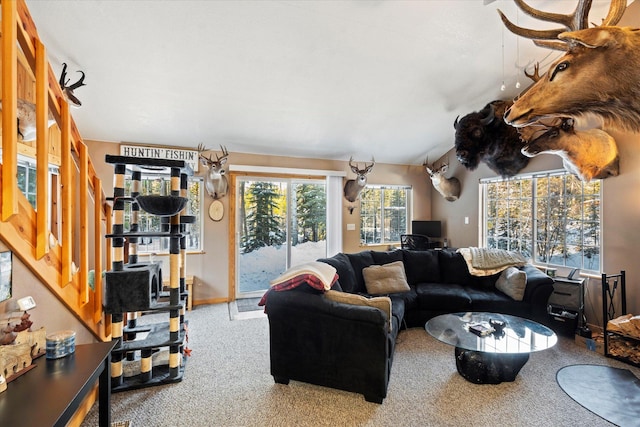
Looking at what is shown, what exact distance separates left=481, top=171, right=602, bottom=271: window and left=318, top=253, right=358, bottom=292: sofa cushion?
2922 millimetres

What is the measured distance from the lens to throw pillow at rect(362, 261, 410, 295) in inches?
145

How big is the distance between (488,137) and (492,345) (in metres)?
2.64

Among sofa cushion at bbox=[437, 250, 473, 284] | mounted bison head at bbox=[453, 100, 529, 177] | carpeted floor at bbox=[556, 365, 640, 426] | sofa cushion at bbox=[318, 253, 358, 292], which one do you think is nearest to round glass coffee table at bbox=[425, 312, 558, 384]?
carpeted floor at bbox=[556, 365, 640, 426]

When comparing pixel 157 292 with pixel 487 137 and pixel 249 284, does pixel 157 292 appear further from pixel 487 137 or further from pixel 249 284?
pixel 487 137

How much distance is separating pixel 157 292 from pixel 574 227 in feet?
16.6

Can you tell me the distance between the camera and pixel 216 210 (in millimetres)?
4793

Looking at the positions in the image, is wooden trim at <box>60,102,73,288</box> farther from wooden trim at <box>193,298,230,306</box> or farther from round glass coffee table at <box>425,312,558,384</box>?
wooden trim at <box>193,298,230,306</box>

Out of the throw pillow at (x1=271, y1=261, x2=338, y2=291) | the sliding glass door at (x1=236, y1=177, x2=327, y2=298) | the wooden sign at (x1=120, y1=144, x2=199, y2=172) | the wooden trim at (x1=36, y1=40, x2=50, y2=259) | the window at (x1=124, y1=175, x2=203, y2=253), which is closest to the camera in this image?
the wooden trim at (x1=36, y1=40, x2=50, y2=259)

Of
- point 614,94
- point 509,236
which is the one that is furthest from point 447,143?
point 614,94

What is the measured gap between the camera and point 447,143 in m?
5.38

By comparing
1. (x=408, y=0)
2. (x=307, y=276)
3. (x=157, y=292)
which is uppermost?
(x=408, y=0)

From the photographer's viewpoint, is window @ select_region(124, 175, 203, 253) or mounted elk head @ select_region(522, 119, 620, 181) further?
window @ select_region(124, 175, 203, 253)

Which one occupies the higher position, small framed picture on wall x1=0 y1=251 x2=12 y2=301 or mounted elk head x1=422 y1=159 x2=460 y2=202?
mounted elk head x1=422 y1=159 x2=460 y2=202

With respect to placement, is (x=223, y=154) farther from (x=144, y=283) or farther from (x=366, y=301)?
(x=366, y=301)
